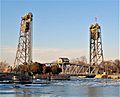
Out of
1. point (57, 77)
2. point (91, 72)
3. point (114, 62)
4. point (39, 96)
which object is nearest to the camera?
point (39, 96)

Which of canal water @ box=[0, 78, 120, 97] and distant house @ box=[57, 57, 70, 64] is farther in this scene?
distant house @ box=[57, 57, 70, 64]

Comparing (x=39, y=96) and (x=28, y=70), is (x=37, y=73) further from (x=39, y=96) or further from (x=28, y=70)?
(x=39, y=96)

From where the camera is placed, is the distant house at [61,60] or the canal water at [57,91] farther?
the distant house at [61,60]

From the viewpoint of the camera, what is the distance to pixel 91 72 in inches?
4505

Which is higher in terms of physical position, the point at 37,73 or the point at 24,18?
the point at 24,18

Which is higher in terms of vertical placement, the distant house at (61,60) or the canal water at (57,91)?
the distant house at (61,60)

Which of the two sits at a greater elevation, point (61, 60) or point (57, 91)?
point (61, 60)

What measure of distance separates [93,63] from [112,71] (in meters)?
7.92

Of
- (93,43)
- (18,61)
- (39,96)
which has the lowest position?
(39,96)

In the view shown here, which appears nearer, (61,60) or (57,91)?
(57,91)

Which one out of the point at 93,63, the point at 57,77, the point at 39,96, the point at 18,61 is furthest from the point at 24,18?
the point at 39,96

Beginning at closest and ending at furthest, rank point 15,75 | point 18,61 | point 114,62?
1. point 15,75
2. point 18,61
3. point 114,62

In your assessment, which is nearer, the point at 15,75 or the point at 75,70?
the point at 15,75

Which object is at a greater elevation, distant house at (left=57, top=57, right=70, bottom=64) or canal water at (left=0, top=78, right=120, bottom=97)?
distant house at (left=57, top=57, right=70, bottom=64)
